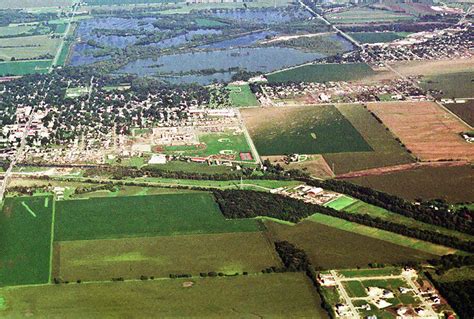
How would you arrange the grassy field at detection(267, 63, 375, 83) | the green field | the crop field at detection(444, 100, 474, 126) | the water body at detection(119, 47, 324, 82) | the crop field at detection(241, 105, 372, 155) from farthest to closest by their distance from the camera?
the green field
the water body at detection(119, 47, 324, 82)
the grassy field at detection(267, 63, 375, 83)
the crop field at detection(444, 100, 474, 126)
the crop field at detection(241, 105, 372, 155)

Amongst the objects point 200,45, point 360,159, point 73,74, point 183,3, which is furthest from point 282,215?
point 183,3

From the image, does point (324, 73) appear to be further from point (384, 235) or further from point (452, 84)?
point (384, 235)

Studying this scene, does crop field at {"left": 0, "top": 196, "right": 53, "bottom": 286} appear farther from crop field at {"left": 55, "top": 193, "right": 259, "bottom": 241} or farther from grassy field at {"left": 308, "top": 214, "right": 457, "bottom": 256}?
grassy field at {"left": 308, "top": 214, "right": 457, "bottom": 256}

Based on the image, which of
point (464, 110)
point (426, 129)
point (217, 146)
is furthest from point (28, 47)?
point (464, 110)

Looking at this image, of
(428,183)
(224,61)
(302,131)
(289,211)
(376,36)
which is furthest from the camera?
(376,36)

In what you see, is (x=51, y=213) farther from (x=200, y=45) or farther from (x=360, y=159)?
(x=200, y=45)

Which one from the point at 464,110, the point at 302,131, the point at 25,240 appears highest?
the point at 25,240

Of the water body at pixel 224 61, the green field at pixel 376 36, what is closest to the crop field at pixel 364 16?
the green field at pixel 376 36

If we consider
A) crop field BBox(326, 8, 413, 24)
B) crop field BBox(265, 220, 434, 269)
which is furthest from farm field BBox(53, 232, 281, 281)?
crop field BBox(326, 8, 413, 24)
